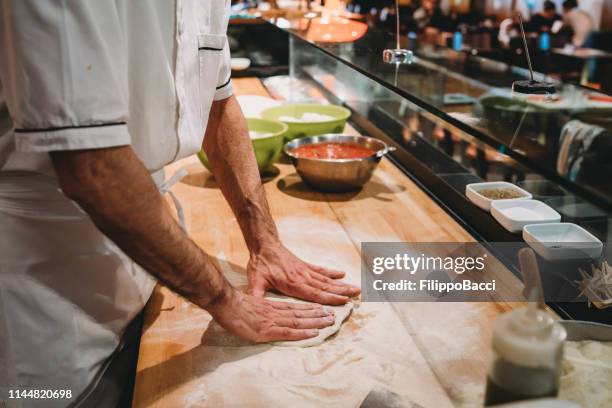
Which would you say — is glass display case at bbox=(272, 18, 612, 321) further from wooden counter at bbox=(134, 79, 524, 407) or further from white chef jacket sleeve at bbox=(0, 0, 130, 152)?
white chef jacket sleeve at bbox=(0, 0, 130, 152)

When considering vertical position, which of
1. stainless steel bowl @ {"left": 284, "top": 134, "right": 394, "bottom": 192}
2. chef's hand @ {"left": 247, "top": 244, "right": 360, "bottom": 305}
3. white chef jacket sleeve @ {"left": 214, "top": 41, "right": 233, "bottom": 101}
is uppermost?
white chef jacket sleeve @ {"left": 214, "top": 41, "right": 233, "bottom": 101}

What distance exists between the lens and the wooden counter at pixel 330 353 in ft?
4.15

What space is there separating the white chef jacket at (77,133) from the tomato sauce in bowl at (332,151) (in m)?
0.91

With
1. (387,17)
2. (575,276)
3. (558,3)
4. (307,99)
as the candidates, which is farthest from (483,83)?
(387,17)

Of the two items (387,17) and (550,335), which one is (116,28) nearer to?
(550,335)

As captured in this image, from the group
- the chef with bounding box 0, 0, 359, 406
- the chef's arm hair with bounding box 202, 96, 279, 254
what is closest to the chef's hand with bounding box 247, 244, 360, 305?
the chef with bounding box 0, 0, 359, 406

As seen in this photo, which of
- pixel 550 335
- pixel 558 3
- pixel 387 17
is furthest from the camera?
pixel 387 17

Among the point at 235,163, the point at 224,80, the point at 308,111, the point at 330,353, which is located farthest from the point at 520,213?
the point at 308,111

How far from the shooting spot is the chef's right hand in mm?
1366

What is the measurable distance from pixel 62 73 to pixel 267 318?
746 mm

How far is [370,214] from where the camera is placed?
2188 millimetres

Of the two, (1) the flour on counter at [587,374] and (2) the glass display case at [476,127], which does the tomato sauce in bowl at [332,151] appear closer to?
(2) the glass display case at [476,127]

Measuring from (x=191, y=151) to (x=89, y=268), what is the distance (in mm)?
394

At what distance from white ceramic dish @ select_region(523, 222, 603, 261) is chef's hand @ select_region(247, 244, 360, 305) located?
20.3 inches
